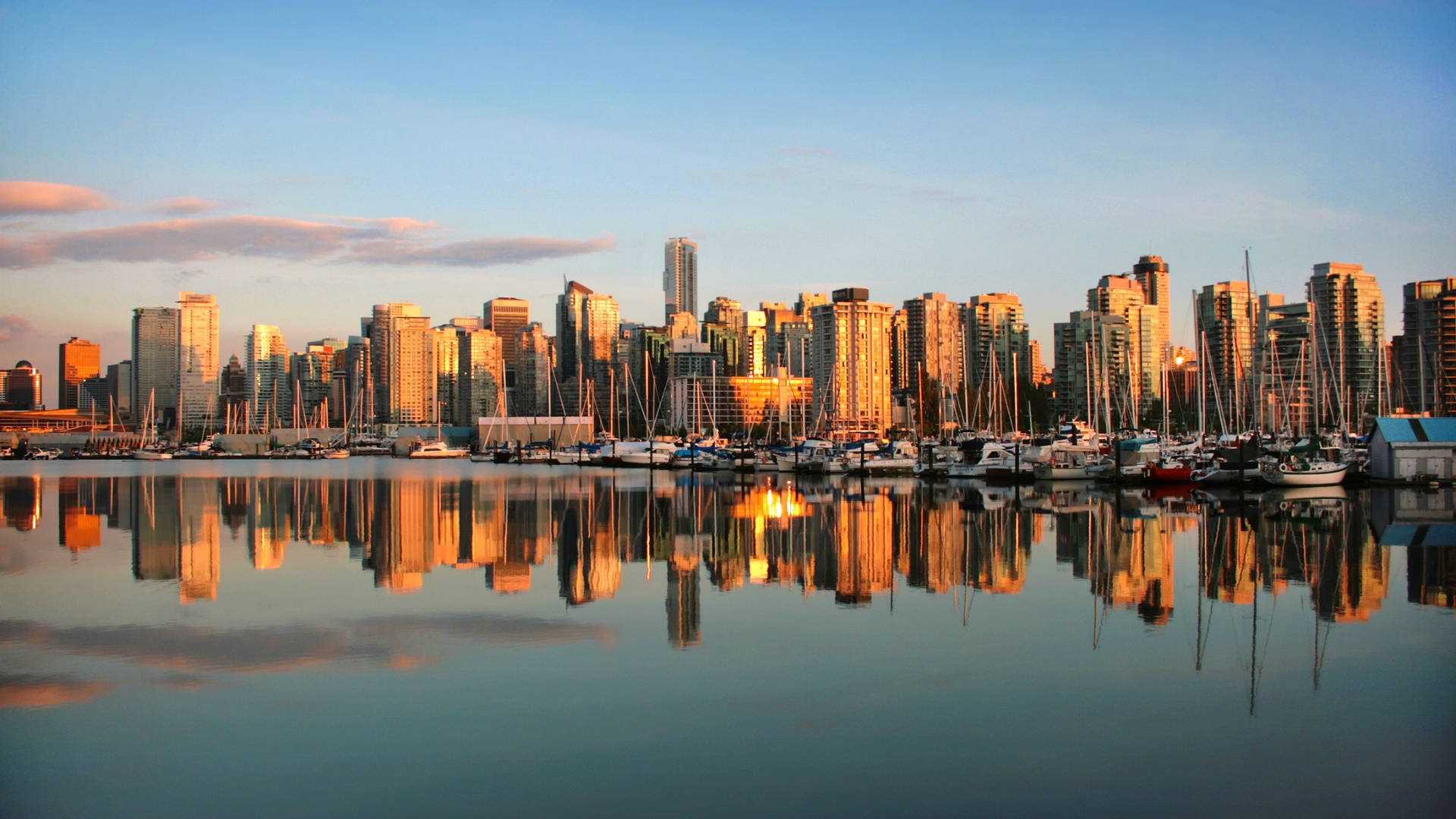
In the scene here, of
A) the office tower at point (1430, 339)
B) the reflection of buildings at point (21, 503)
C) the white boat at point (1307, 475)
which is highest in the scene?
the office tower at point (1430, 339)

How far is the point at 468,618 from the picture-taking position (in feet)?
66.8

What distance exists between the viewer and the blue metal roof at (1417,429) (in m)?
56.7

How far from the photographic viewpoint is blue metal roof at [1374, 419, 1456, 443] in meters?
56.7

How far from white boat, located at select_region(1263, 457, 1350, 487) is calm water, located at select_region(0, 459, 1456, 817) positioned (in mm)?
22191

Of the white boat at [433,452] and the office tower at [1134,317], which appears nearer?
the white boat at [433,452]

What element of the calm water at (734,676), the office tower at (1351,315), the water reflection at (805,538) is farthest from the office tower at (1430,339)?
the calm water at (734,676)

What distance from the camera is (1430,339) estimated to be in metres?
117

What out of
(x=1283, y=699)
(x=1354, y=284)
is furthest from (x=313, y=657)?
(x=1354, y=284)

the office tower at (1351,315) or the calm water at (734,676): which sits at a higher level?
the office tower at (1351,315)

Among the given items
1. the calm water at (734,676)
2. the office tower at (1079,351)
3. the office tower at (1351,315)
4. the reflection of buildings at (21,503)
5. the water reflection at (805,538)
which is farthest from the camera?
the office tower at (1079,351)

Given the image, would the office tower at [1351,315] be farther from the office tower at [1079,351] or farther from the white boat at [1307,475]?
the white boat at [1307,475]

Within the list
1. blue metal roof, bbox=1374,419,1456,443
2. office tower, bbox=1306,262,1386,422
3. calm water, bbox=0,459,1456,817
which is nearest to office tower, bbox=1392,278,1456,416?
office tower, bbox=1306,262,1386,422

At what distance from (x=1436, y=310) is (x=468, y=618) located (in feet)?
401

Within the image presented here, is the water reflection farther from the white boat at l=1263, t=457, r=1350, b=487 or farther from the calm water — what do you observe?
the white boat at l=1263, t=457, r=1350, b=487
